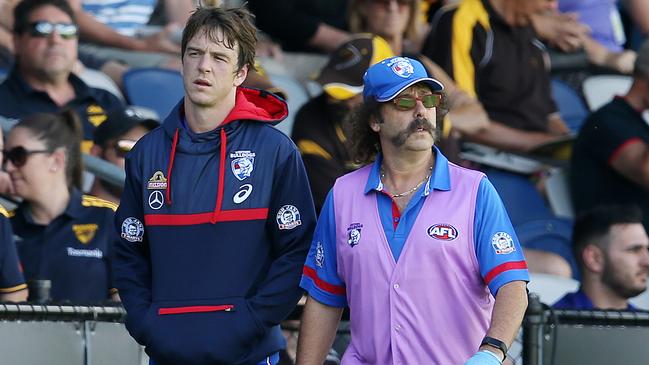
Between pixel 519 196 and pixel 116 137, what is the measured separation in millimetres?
2837

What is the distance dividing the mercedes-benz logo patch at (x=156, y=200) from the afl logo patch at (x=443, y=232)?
0.87m

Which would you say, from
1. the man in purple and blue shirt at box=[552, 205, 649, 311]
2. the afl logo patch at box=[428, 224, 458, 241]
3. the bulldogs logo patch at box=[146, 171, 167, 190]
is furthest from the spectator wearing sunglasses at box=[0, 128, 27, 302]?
the man in purple and blue shirt at box=[552, 205, 649, 311]

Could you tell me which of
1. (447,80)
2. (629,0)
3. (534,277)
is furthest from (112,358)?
(629,0)

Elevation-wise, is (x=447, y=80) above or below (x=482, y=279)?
below

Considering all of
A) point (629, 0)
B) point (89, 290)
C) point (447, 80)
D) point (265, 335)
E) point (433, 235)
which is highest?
point (433, 235)

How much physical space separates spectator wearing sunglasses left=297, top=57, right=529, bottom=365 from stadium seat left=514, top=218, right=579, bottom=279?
4.22m

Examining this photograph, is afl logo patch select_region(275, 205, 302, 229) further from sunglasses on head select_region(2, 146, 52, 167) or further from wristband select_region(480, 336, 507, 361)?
sunglasses on head select_region(2, 146, 52, 167)

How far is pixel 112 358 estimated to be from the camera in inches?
223

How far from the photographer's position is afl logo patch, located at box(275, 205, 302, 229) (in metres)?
4.63

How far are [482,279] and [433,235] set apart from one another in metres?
0.21

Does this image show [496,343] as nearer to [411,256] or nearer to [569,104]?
[411,256]

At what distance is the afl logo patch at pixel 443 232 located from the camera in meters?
4.43

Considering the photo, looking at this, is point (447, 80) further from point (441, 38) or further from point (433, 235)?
point (433, 235)

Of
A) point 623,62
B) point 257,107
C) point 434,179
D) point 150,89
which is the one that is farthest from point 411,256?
point 623,62
